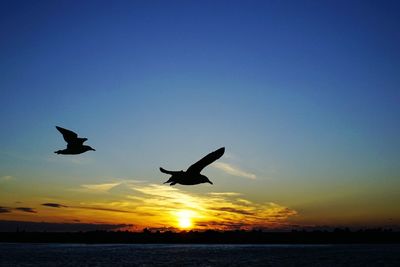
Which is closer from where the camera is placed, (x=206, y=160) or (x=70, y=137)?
(x=206, y=160)

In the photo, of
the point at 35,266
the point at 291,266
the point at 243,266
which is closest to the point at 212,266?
the point at 243,266

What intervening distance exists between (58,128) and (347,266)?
404 feet

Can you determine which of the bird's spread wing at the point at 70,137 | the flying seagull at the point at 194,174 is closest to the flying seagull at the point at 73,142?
the bird's spread wing at the point at 70,137

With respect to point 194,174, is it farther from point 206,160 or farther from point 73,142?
point 73,142

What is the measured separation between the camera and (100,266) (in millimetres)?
135250

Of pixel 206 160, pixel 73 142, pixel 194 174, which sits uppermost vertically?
pixel 73 142

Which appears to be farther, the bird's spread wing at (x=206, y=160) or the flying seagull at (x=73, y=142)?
the flying seagull at (x=73, y=142)

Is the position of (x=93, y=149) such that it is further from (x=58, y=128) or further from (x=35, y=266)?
(x=35, y=266)

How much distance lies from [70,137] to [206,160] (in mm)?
11281

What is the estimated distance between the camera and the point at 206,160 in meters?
19.8

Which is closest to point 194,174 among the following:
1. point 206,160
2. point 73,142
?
point 206,160

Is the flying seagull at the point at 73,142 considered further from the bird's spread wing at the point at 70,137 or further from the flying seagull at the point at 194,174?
the flying seagull at the point at 194,174

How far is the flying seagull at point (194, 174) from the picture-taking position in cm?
1948

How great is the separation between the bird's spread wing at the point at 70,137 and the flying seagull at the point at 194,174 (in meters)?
10.1
